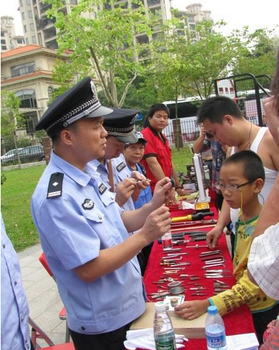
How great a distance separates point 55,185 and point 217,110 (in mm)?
1703

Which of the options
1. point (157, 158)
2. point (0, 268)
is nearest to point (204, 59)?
point (157, 158)

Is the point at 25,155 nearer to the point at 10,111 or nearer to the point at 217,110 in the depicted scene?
the point at 10,111

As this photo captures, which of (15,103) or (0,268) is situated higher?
(15,103)

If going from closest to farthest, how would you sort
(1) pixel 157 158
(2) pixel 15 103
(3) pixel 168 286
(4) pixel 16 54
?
(3) pixel 168 286
(1) pixel 157 158
(2) pixel 15 103
(4) pixel 16 54

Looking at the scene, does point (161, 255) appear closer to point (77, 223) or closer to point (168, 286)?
point (168, 286)

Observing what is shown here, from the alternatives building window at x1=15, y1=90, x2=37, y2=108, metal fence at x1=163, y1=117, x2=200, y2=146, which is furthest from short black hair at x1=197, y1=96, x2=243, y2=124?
building window at x1=15, y1=90, x2=37, y2=108

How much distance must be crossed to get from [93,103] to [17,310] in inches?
37.8

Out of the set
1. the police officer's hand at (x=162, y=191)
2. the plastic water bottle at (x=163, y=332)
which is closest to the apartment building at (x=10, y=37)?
the police officer's hand at (x=162, y=191)

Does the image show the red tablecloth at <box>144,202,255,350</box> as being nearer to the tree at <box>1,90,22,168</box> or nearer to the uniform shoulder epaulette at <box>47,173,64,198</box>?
the uniform shoulder epaulette at <box>47,173,64,198</box>

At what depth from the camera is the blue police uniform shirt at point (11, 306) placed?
148 centimetres

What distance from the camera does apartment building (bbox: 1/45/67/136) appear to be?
44938 millimetres

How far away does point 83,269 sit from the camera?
1404 mm

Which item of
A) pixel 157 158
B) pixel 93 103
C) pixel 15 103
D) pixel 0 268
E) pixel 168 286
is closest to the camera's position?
pixel 0 268

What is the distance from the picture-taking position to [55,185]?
1.45 m
